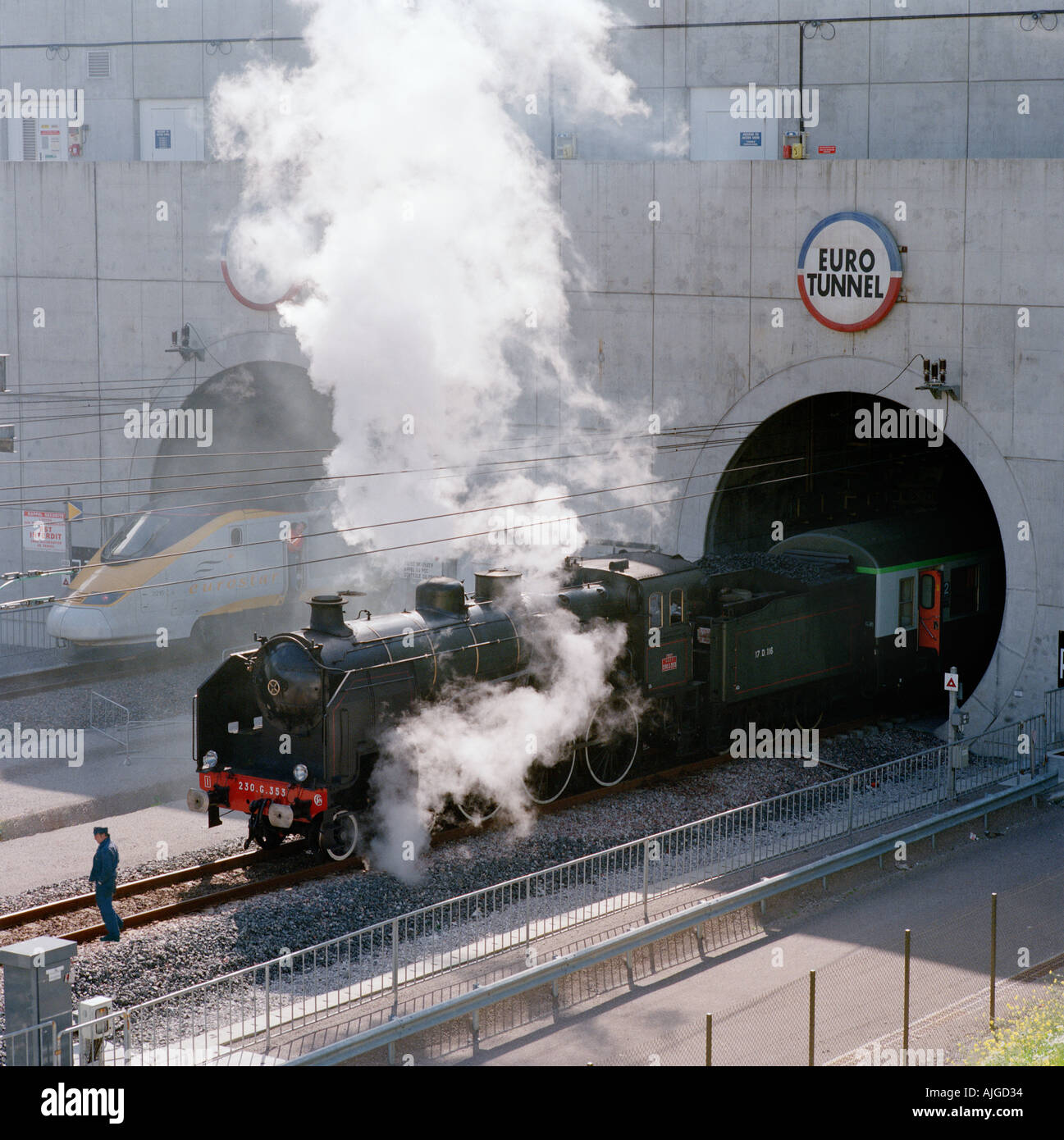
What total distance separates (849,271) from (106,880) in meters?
14.6

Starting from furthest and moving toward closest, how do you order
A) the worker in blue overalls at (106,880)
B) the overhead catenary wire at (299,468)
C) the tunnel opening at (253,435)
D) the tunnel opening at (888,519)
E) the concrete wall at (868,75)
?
1. the tunnel opening at (253,435)
2. the concrete wall at (868,75)
3. the tunnel opening at (888,519)
4. the overhead catenary wire at (299,468)
5. the worker in blue overalls at (106,880)

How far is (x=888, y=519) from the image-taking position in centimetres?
2519

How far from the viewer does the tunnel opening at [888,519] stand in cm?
2369

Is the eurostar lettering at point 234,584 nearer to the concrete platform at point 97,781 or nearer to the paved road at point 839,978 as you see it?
the concrete platform at point 97,781

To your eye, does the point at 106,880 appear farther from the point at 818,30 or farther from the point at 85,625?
the point at 818,30

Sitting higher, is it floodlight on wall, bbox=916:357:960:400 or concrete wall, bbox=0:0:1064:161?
concrete wall, bbox=0:0:1064:161

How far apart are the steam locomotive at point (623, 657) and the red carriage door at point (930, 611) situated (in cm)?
3

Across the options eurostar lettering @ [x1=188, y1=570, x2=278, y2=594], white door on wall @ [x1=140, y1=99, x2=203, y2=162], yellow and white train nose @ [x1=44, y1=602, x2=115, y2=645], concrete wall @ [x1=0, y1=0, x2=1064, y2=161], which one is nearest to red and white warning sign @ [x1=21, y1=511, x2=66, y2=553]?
yellow and white train nose @ [x1=44, y1=602, x2=115, y2=645]

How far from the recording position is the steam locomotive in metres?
16.6

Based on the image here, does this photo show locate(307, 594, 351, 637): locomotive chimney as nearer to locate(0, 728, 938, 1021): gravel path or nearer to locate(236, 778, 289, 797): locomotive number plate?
locate(236, 778, 289, 797): locomotive number plate

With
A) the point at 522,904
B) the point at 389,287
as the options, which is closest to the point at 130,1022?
the point at 522,904

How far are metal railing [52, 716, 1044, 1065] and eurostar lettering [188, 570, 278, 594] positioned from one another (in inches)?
500

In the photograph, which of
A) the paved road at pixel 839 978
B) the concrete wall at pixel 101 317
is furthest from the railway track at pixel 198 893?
the concrete wall at pixel 101 317
